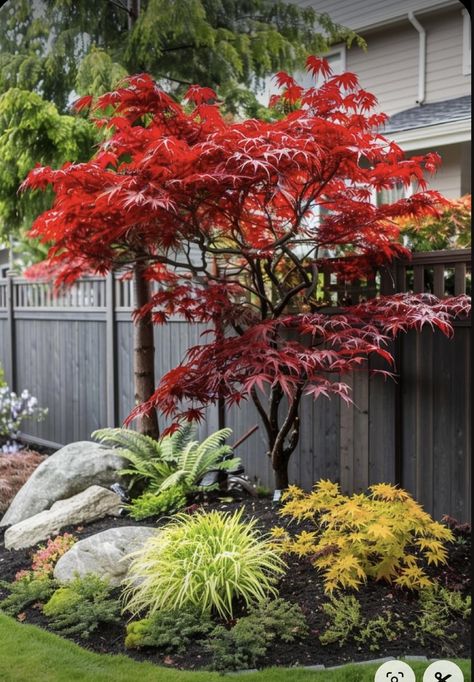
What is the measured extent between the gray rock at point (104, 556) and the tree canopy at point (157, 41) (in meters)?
2.50

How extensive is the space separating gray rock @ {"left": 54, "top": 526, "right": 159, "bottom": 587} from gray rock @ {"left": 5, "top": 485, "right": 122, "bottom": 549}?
592mm

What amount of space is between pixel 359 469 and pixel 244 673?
164 cm

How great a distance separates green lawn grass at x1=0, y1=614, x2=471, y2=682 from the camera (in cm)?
242

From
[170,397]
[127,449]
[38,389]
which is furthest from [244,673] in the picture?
[38,389]

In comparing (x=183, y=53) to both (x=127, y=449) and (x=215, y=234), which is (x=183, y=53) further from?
(x=127, y=449)

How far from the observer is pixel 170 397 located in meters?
3.50

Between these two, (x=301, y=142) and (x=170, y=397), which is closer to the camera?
(x=301, y=142)

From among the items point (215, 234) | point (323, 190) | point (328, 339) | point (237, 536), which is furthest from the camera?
point (215, 234)

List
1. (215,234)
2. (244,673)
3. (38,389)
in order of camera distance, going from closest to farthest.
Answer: (244,673) < (215,234) < (38,389)

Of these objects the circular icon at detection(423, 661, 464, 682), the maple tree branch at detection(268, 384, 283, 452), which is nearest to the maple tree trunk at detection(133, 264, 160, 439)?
the maple tree branch at detection(268, 384, 283, 452)

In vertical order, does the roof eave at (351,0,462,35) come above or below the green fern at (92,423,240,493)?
above

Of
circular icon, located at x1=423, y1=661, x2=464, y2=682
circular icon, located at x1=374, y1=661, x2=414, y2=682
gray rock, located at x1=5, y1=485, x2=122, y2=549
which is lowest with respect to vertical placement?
circular icon, located at x1=374, y1=661, x2=414, y2=682

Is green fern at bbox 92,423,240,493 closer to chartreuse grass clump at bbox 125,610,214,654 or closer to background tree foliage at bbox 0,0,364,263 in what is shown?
chartreuse grass clump at bbox 125,610,214,654

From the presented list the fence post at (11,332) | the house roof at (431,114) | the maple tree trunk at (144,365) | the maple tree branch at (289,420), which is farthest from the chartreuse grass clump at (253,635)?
the fence post at (11,332)
